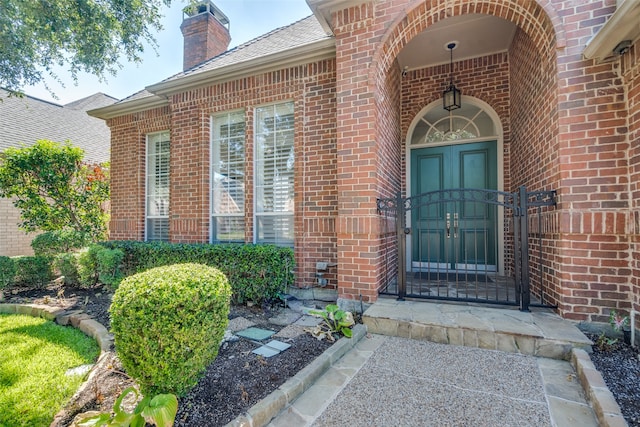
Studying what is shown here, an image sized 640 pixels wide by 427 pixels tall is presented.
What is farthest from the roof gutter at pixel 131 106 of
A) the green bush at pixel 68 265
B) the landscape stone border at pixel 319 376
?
the landscape stone border at pixel 319 376

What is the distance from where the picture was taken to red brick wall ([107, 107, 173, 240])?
625 centimetres

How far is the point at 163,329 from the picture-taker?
1811mm

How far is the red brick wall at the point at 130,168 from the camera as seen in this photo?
6252mm

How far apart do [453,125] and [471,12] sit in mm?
2156

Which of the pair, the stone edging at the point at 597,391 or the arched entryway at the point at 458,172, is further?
the arched entryway at the point at 458,172

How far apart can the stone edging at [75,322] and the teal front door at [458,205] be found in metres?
4.52

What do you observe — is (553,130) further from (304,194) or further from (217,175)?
(217,175)

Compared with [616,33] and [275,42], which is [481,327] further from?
[275,42]

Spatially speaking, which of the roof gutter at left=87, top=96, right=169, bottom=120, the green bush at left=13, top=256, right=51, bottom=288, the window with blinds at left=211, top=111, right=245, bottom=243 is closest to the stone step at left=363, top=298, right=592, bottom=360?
the window with blinds at left=211, top=111, right=245, bottom=243

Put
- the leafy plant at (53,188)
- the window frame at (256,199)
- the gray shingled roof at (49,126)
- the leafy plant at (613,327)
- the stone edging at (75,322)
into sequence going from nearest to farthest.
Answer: the stone edging at (75,322) < the leafy plant at (613,327) < the window frame at (256,199) < the leafy plant at (53,188) < the gray shingled roof at (49,126)

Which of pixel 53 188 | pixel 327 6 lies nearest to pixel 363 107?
pixel 327 6

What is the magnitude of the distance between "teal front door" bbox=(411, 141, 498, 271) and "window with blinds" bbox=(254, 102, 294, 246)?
7.60 ft

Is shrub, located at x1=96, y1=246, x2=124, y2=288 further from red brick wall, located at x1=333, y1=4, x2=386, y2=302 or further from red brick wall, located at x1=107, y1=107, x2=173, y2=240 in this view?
red brick wall, located at x1=333, y1=4, x2=386, y2=302

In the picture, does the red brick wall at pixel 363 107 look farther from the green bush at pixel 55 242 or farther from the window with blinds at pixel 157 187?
the green bush at pixel 55 242
